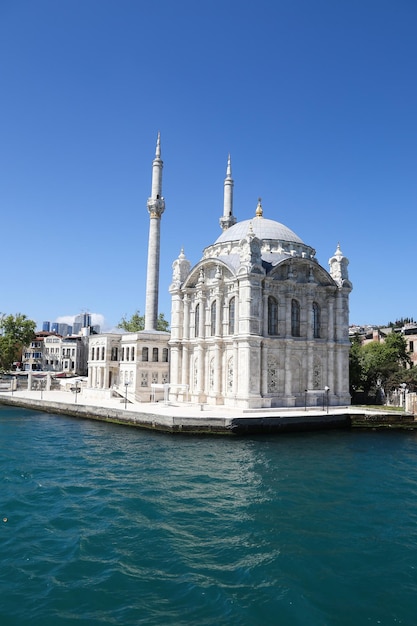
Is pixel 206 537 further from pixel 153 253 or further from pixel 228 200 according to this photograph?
pixel 228 200

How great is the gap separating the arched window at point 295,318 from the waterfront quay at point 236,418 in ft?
17.8

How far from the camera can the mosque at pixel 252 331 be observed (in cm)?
3142

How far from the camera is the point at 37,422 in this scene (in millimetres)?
30922

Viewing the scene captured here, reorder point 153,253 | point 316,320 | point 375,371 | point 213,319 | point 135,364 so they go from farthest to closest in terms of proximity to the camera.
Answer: point 153,253 → point 375,371 → point 135,364 → point 316,320 → point 213,319

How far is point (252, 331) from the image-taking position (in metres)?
30.7

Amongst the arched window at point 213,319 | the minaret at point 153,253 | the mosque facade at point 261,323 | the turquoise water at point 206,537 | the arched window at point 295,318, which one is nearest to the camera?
the turquoise water at point 206,537

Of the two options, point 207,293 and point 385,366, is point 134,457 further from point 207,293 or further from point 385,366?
point 385,366

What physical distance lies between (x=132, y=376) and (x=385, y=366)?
21.6 metres

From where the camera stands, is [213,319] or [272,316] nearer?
[272,316]

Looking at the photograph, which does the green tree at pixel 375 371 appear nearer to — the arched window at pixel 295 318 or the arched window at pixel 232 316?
the arched window at pixel 295 318

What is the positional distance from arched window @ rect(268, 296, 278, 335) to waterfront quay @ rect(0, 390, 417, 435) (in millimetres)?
5329

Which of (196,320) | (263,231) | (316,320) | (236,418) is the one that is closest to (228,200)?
(263,231)

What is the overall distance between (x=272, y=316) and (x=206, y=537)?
22841 millimetres

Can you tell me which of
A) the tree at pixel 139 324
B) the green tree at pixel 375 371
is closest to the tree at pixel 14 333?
the tree at pixel 139 324
